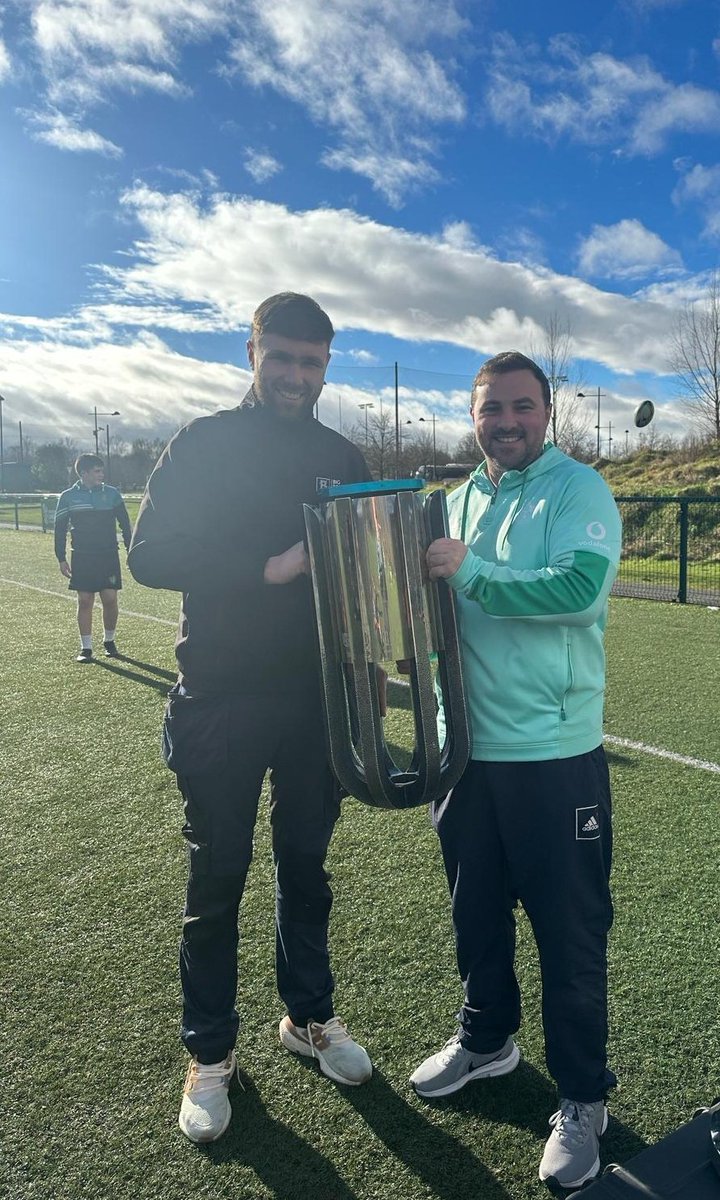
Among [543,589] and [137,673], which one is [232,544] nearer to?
[543,589]

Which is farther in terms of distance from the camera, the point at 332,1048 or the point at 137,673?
the point at 137,673

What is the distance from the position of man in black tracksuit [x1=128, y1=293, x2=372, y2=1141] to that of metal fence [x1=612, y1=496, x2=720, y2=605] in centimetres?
996

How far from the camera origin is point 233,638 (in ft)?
6.92

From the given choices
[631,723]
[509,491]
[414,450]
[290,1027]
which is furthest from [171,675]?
[414,450]

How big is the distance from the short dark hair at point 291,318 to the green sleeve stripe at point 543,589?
2.66ft

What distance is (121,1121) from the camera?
214cm

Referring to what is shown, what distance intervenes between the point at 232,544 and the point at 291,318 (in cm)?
62

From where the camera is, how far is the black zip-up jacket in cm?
205

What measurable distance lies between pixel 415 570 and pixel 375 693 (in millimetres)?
286

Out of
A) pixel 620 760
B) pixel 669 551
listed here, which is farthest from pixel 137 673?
pixel 669 551

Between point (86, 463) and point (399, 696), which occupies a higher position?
point (86, 463)

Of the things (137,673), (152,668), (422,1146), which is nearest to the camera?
(422,1146)

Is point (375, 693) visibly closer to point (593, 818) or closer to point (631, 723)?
point (593, 818)

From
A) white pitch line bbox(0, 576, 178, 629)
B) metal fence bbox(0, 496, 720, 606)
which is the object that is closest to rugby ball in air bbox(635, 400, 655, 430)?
metal fence bbox(0, 496, 720, 606)
